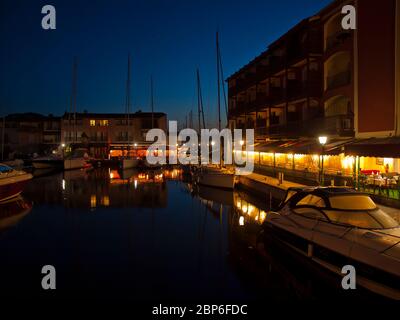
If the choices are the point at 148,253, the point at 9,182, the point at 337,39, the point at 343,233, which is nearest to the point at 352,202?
the point at 343,233

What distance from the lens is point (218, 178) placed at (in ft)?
97.6

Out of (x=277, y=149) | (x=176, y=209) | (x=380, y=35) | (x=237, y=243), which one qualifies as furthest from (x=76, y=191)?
(x=380, y=35)

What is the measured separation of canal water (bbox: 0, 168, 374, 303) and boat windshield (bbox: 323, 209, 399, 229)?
6.04ft

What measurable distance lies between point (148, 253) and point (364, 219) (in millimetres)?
7741

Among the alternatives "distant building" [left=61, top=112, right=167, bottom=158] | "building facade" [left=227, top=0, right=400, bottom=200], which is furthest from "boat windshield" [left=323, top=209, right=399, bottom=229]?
"distant building" [left=61, top=112, right=167, bottom=158]

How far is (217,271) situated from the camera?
11.3 meters

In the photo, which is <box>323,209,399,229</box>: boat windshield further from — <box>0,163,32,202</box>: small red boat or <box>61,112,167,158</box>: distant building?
<box>61,112,167,158</box>: distant building

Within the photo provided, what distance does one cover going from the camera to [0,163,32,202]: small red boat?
73.2 feet

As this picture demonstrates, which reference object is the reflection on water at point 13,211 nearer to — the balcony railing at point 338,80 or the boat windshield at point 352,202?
the boat windshield at point 352,202

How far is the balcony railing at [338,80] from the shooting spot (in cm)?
2288

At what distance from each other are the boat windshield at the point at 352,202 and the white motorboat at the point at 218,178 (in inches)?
730

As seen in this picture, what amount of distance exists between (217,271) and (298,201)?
3890 mm

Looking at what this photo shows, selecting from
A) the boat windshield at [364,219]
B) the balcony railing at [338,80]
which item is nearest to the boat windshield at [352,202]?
the boat windshield at [364,219]
